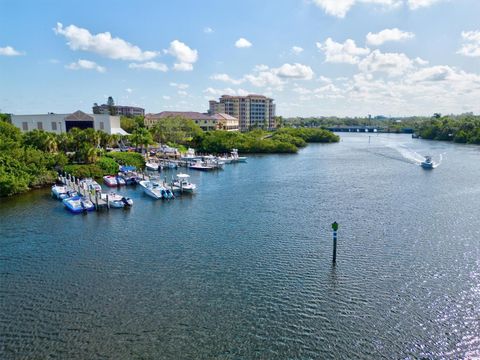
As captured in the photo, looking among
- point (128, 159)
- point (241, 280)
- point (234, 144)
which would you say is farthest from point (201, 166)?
point (241, 280)

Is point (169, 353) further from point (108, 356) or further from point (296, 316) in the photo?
point (296, 316)

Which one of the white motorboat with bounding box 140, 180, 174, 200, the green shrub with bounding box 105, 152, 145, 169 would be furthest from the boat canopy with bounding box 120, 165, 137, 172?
the white motorboat with bounding box 140, 180, 174, 200

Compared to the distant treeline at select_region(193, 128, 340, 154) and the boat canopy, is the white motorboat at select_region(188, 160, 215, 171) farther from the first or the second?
the distant treeline at select_region(193, 128, 340, 154)

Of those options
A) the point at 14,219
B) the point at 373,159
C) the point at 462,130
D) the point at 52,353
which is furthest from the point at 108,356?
the point at 462,130

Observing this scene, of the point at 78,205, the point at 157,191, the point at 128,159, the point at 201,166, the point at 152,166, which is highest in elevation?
the point at 128,159

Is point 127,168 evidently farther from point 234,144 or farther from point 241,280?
point 234,144

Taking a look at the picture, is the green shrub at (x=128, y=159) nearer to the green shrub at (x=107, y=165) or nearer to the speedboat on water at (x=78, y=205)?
the green shrub at (x=107, y=165)
